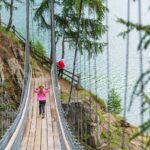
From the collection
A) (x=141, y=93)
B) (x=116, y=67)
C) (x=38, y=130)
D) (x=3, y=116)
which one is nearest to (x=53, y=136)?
(x=38, y=130)

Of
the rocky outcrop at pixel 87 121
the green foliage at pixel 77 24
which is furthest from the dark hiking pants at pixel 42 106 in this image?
the green foliage at pixel 77 24

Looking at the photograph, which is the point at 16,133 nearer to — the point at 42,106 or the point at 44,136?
the point at 44,136

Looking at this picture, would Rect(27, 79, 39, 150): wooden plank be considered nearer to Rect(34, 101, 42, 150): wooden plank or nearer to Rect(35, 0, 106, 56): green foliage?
Rect(34, 101, 42, 150): wooden plank

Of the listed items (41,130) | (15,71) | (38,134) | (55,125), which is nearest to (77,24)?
(15,71)

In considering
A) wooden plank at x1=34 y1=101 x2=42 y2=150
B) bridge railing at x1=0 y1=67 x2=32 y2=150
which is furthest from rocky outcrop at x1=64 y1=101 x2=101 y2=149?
wooden plank at x1=34 y1=101 x2=42 y2=150

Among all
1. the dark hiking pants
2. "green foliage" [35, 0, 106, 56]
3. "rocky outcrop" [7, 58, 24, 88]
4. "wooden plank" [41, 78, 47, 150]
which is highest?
"green foliage" [35, 0, 106, 56]

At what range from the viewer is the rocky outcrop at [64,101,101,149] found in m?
16.3

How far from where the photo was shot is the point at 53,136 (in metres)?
11.8

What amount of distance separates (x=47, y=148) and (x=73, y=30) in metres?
13.3

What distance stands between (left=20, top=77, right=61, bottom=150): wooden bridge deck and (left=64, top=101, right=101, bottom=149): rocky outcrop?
96 centimetres

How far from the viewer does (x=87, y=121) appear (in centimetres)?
1670

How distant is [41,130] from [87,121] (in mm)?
4404

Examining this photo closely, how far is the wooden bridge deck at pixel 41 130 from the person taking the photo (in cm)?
1102

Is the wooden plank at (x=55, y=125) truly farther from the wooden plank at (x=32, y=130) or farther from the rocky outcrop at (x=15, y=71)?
the rocky outcrop at (x=15, y=71)
